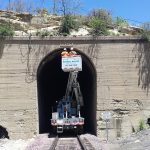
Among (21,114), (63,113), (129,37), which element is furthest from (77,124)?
(129,37)

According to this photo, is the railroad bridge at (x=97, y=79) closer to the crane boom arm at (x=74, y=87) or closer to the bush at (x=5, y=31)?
the bush at (x=5, y=31)

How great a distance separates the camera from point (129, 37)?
3061 centimetres

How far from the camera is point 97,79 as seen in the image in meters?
30.5

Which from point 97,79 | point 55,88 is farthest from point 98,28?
point 55,88

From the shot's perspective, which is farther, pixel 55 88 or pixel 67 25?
pixel 55 88

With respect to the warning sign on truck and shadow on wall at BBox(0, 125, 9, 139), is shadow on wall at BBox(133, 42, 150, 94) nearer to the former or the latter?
the warning sign on truck

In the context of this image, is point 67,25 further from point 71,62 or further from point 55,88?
point 55,88

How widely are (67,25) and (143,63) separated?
17.3ft

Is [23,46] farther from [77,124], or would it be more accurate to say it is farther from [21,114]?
[77,124]

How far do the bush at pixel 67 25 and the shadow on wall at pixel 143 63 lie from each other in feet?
13.8

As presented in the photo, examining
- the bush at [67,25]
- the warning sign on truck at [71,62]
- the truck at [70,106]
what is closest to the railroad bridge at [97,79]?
the warning sign on truck at [71,62]

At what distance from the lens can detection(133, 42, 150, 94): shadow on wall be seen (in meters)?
30.4

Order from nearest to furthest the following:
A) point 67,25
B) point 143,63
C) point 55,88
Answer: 1. point 143,63
2. point 67,25
3. point 55,88

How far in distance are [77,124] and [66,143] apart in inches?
177
